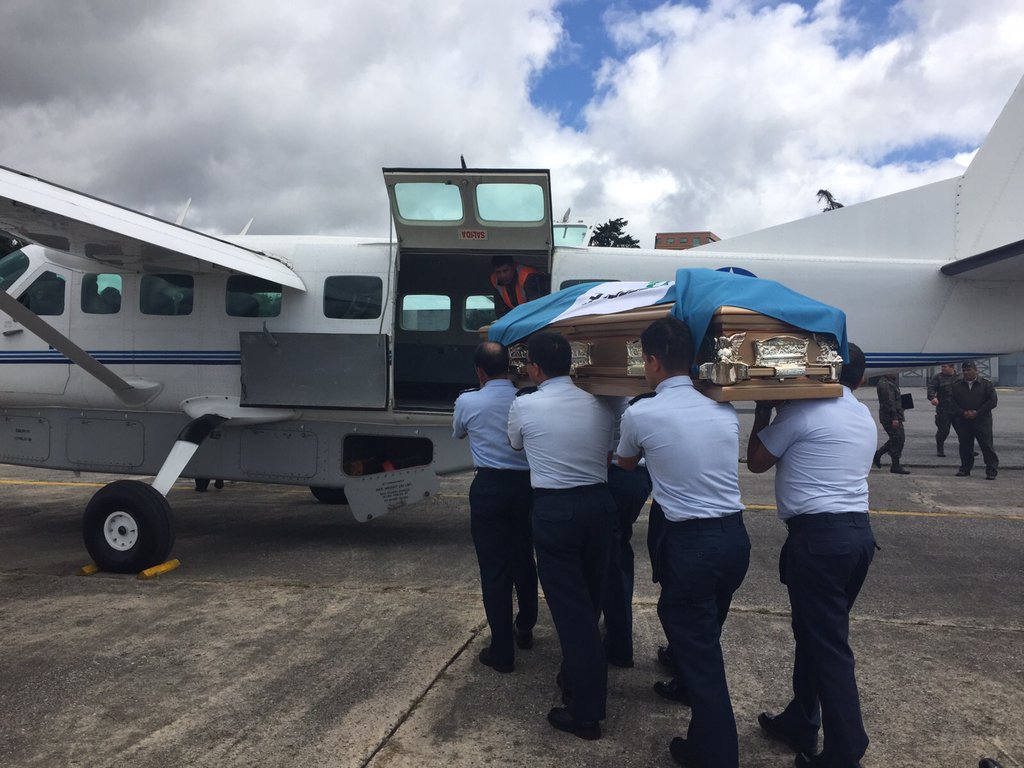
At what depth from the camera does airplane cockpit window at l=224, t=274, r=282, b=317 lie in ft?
24.7

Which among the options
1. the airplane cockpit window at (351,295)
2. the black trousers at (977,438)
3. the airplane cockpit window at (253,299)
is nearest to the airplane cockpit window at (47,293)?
the airplane cockpit window at (253,299)

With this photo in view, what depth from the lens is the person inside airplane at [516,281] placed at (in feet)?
25.3

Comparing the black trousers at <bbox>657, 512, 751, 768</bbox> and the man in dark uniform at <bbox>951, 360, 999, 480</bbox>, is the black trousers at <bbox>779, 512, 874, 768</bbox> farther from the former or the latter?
the man in dark uniform at <bbox>951, 360, 999, 480</bbox>

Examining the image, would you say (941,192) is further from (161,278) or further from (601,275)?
(161,278)

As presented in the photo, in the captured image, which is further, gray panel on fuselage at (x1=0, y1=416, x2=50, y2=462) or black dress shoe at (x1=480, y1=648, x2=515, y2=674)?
gray panel on fuselage at (x1=0, y1=416, x2=50, y2=462)

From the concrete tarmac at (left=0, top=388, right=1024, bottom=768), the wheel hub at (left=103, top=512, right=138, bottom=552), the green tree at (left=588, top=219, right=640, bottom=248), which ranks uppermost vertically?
the green tree at (left=588, top=219, right=640, bottom=248)

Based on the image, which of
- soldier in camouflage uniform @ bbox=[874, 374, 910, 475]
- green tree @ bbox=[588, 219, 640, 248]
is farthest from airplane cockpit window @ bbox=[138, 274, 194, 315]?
green tree @ bbox=[588, 219, 640, 248]

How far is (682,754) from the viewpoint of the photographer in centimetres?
327

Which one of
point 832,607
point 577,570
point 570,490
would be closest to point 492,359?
point 570,490

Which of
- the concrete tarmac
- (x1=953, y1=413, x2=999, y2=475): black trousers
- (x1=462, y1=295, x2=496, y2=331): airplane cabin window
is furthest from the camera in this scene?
(x1=953, y1=413, x2=999, y2=475): black trousers

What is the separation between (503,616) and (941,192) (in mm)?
6333

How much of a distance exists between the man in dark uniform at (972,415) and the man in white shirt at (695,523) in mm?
10344

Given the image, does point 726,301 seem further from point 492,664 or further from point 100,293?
point 100,293

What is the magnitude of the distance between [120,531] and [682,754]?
17.2 ft
